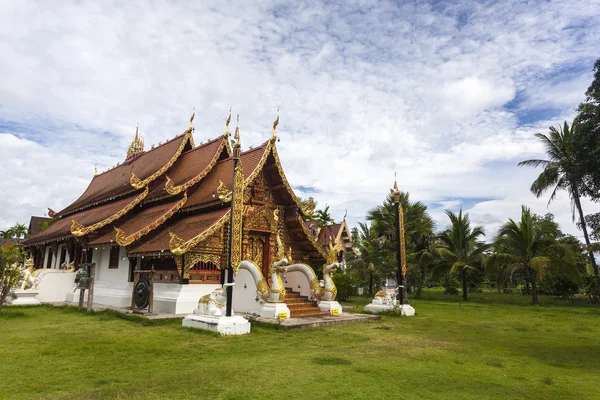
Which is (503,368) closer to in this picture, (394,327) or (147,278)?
(394,327)

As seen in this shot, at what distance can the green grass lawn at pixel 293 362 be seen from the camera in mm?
4383

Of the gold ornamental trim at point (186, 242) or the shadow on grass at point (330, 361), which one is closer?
the shadow on grass at point (330, 361)

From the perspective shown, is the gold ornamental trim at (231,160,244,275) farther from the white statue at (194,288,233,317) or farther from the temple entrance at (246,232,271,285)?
the temple entrance at (246,232,271,285)

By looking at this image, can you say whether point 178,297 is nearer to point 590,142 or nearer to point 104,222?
point 104,222

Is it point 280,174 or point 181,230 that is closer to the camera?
point 181,230

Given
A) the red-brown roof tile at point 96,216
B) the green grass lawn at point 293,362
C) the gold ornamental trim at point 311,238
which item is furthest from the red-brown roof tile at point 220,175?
the green grass lawn at point 293,362

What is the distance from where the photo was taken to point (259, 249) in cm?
1258

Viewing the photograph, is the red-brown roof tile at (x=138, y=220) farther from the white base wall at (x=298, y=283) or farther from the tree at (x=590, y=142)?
the tree at (x=590, y=142)

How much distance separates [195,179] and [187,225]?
1.91 m

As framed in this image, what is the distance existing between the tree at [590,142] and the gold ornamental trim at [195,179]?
33.2ft

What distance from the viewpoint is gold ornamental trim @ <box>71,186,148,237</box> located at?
12.3 meters

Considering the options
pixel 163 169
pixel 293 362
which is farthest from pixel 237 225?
pixel 163 169

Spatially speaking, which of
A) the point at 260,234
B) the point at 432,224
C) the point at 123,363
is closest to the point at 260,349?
the point at 123,363

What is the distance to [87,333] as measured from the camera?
7891 millimetres
